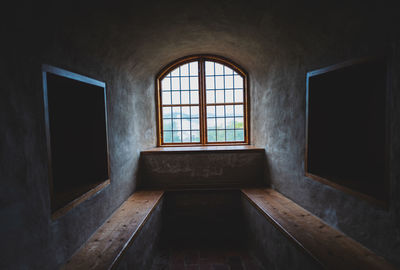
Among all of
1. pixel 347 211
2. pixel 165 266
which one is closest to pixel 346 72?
pixel 347 211

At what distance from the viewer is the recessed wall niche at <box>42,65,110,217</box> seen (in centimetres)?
272

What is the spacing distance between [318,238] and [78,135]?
10.1 ft

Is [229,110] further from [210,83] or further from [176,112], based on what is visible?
[176,112]

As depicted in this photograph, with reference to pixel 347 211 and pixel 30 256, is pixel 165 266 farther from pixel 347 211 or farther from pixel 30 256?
pixel 347 211

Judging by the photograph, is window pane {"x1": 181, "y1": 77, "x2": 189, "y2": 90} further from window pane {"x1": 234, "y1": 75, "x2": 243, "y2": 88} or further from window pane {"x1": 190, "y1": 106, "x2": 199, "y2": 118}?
window pane {"x1": 234, "y1": 75, "x2": 243, "y2": 88}

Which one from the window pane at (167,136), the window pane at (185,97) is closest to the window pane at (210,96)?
the window pane at (185,97)

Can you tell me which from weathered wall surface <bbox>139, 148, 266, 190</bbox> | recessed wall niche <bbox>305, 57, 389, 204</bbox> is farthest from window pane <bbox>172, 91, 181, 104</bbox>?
recessed wall niche <bbox>305, 57, 389, 204</bbox>

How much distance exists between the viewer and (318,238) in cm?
233

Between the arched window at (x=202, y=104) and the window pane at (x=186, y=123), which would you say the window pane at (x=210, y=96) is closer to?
the arched window at (x=202, y=104)

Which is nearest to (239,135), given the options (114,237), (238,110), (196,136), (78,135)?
(238,110)

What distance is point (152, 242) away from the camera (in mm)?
3467

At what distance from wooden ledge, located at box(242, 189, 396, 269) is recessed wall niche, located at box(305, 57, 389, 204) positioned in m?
0.52

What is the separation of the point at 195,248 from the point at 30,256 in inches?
114

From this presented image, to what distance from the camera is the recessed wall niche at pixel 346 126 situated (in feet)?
8.66
